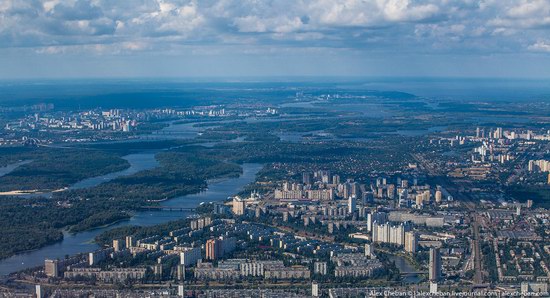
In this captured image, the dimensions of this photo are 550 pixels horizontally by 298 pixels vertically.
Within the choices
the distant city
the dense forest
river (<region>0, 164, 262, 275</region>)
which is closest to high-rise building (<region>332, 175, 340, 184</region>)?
the distant city

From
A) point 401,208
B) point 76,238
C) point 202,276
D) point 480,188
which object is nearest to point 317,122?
point 480,188

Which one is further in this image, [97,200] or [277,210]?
[97,200]

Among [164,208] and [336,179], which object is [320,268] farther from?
[336,179]

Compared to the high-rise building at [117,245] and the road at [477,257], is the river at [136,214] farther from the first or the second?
the road at [477,257]

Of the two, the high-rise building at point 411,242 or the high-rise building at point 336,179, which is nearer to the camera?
the high-rise building at point 411,242

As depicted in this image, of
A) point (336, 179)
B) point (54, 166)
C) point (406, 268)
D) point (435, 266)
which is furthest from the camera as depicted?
point (54, 166)

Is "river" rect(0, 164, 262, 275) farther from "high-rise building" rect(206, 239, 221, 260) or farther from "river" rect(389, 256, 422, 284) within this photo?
"river" rect(389, 256, 422, 284)

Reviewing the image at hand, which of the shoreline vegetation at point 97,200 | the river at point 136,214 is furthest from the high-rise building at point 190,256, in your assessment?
the shoreline vegetation at point 97,200

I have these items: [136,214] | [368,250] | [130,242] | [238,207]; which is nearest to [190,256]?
[130,242]
